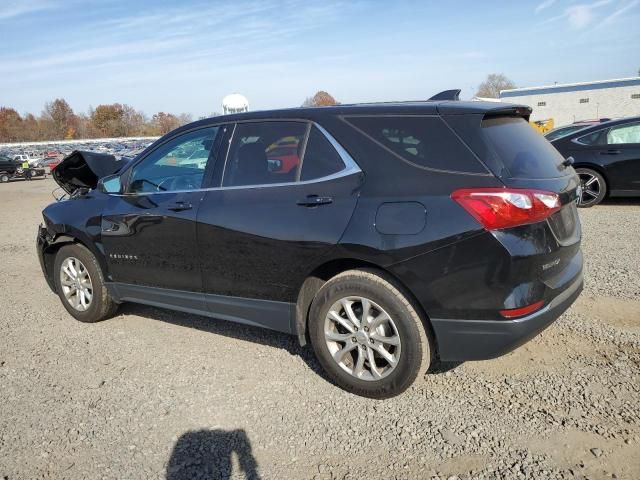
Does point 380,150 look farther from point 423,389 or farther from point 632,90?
point 632,90

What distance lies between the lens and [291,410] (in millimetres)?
3166

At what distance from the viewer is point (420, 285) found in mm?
2900

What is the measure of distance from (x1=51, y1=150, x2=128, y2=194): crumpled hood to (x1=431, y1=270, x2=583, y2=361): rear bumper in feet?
12.5

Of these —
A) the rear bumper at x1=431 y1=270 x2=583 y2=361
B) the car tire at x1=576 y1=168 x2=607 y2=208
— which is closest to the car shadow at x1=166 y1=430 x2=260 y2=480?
the rear bumper at x1=431 y1=270 x2=583 y2=361

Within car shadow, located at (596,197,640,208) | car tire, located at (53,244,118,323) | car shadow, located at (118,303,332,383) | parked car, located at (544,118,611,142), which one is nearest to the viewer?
car shadow, located at (118,303,332,383)

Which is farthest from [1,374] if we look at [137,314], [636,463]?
[636,463]

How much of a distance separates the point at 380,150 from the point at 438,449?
5.54 ft

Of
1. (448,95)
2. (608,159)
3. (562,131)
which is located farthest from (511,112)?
(562,131)

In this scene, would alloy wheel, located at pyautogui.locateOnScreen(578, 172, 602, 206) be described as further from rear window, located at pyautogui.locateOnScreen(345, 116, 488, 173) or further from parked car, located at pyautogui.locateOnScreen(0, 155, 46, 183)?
parked car, located at pyautogui.locateOnScreen(0, 155, 46, 183)

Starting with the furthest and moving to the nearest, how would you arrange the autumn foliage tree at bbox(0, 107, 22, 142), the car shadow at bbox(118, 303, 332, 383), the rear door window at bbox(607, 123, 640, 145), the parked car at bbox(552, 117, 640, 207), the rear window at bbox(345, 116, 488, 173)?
1. the autumn foliage tree at bbox(0, 107, 22, 142)
2. the rear door window at bbox(607, 123, 640, 145)
3. the parked car at bbox(552, 117, 640, 207)
4. the car shadow at bbox(118, 303, 332, 383)
5. the rear window at bbox(345, 116, 488, 173)

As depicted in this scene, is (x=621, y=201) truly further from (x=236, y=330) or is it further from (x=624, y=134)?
(x=236, y=330)

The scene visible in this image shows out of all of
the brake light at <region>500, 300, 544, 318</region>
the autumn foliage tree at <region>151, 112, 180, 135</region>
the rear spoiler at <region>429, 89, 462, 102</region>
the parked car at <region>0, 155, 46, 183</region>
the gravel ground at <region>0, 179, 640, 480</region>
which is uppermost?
the autumn foliage tree at <region>151, 112, 180, 135</region>

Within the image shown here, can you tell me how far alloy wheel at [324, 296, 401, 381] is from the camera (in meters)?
3.08

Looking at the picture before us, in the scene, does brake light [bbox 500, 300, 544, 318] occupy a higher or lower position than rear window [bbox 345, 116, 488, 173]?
lower
